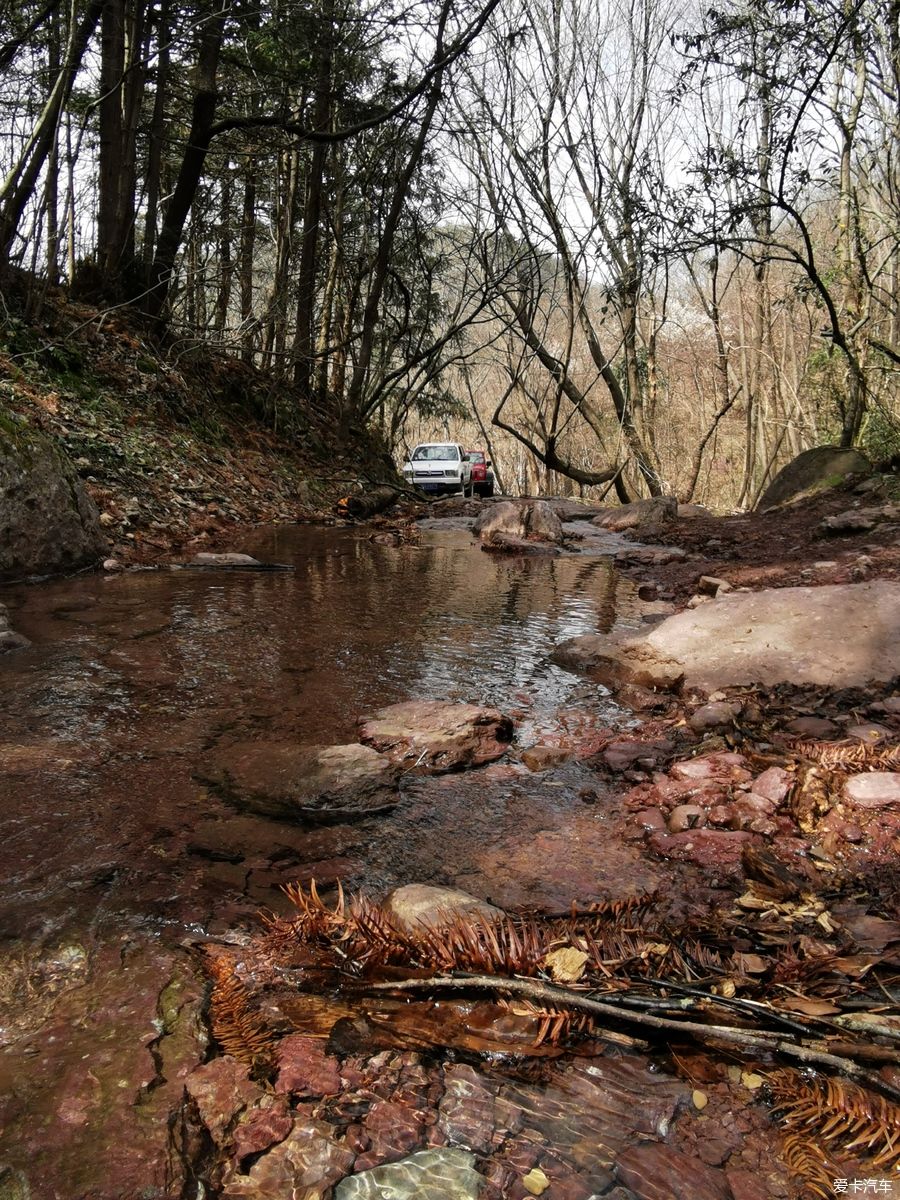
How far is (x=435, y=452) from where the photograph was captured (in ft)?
75.9

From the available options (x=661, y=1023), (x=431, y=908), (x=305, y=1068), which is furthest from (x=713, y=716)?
(x=305, y=1068)

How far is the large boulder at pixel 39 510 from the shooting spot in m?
5.73

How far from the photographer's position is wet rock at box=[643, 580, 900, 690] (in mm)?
3645

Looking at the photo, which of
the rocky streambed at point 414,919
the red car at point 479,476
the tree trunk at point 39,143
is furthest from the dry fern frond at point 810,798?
the red car at point 479,476

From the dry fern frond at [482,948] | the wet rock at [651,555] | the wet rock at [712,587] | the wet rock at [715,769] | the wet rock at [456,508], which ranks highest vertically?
the wet rock at [456,508]

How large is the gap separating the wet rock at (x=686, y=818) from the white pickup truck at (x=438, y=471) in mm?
19020

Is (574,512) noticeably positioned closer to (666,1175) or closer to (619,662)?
(619,662)

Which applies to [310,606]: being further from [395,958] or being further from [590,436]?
[590,436]

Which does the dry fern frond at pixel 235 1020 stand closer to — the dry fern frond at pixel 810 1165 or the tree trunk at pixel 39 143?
the dry fern frond at pixel 810 1165

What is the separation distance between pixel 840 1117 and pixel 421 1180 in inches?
28.6

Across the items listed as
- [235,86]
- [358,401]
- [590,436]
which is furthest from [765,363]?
[235,86]

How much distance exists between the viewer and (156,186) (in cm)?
1282

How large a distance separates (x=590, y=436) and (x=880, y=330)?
20661 mm

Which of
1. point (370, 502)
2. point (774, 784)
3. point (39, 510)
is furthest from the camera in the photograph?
point (370, 502)
